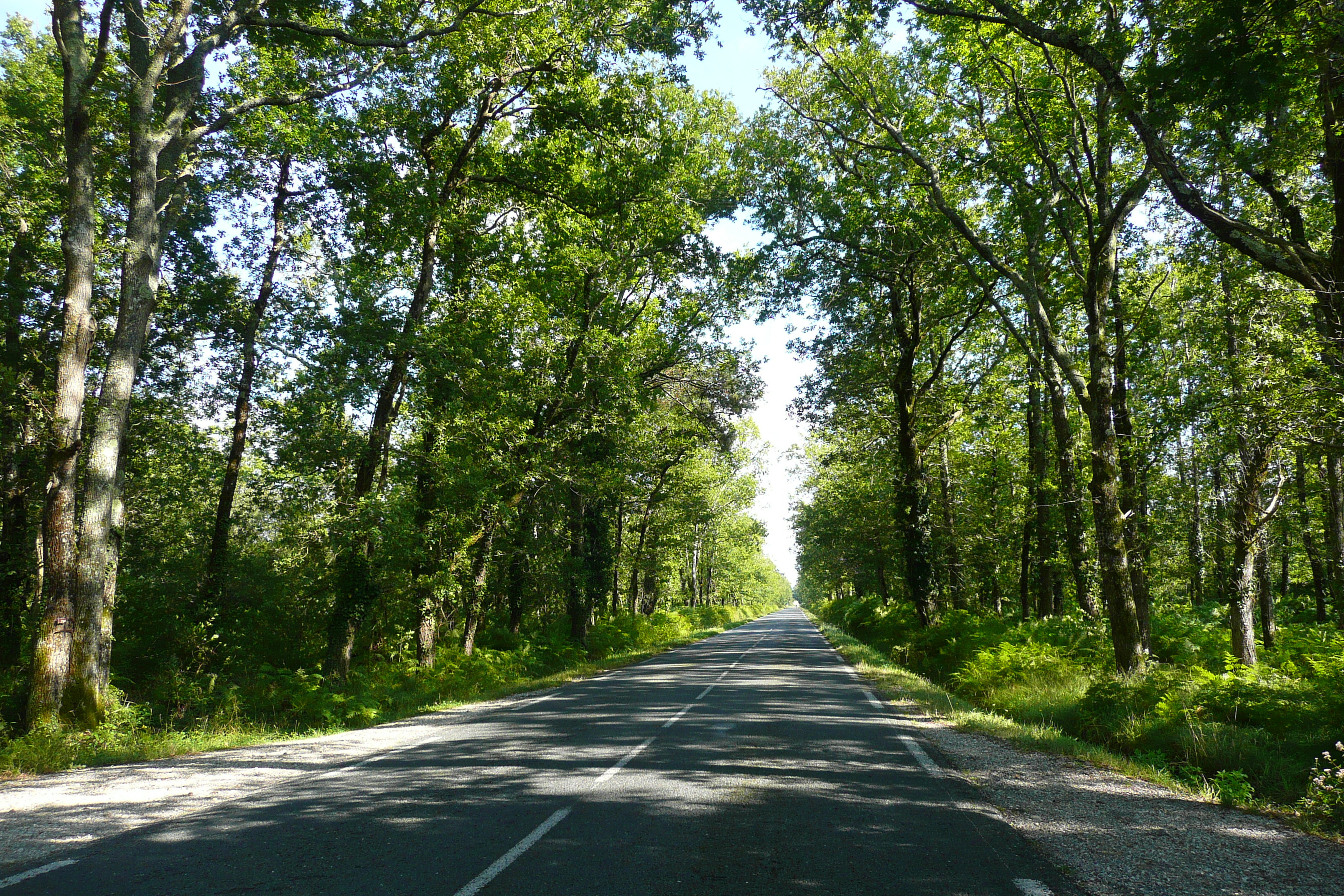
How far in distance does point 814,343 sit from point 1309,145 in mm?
14685

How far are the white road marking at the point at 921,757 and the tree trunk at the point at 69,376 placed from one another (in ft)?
36.5

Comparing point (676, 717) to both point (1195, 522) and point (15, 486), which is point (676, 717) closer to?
point (15, 486)

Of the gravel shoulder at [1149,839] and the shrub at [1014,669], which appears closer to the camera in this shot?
the gravel shoulder at [1149,839]

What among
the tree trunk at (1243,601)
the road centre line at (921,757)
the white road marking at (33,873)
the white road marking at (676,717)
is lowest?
the white road marking at (676,717)

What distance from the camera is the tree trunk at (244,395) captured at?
691 inches

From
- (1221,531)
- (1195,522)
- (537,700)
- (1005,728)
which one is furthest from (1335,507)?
(537,700)

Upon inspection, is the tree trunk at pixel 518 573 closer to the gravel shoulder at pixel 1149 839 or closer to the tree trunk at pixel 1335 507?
the gravel shoulder at pixel 1149 839

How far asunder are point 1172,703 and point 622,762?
23.0 ft

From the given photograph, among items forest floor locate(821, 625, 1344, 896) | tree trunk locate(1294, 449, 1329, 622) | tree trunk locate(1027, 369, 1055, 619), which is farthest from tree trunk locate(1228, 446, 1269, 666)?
forest floor locate(821, 625, 1344, 896)

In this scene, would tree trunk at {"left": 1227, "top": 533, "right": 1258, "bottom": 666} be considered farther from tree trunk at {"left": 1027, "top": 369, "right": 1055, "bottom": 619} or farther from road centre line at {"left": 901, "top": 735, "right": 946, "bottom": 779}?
road centre line at {"left": 901, "top": 735, "right": 946, "bottom": 779}

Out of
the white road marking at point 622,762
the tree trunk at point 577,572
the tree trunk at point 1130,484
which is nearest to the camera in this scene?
the white road marking at point 622,762

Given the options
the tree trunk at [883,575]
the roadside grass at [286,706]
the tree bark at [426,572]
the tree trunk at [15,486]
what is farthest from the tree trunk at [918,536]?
the tree trunk at [15,486]

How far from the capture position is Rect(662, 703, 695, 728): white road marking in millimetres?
10273

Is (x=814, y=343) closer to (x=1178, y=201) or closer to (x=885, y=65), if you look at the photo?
(x=885, y=65)
